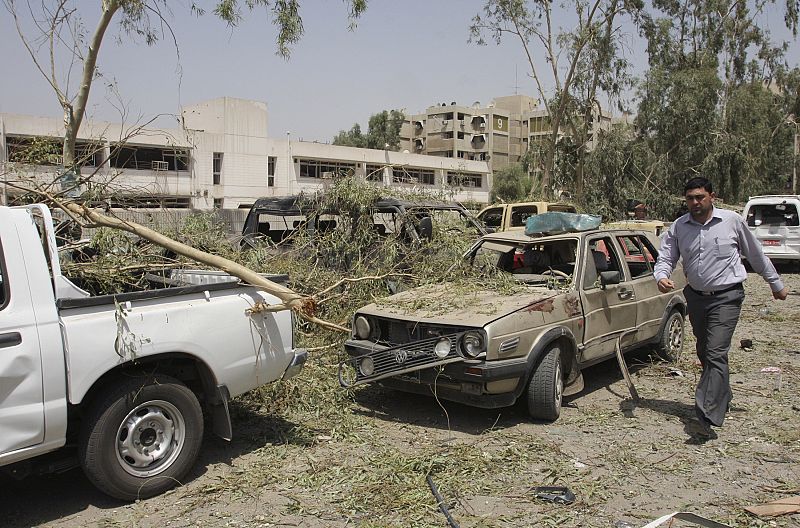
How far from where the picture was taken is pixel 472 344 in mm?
5137

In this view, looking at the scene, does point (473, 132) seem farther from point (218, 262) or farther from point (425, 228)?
point (218, 262)

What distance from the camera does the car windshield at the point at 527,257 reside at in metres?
6.69

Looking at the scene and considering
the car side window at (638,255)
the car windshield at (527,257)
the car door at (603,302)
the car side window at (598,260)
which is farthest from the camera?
the car side window at (638,255)

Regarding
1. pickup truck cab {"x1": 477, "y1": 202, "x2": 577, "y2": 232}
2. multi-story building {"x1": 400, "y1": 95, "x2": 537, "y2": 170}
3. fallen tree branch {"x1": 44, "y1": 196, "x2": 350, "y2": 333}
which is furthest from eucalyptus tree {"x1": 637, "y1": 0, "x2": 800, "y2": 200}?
multi-story building {"x1": 400, "y1": 95, "x2": 537, "y2": 170}

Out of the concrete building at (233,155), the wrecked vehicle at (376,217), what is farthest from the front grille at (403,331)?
the concrete building at (233,155)

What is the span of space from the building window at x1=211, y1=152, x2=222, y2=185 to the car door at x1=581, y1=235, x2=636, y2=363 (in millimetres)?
40682

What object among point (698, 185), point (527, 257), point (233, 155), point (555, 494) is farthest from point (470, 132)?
point (555, 494)

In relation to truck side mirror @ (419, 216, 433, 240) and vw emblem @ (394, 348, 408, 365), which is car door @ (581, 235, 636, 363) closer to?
vw emblem @ (394, 348, 408, 365)

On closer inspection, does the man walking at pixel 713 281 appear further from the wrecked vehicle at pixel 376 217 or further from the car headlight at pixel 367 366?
the wrecked vehicle at pixel 376 217

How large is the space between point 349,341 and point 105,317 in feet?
7.92

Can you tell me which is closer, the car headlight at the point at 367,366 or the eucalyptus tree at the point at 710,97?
the car headlight at the point at 367,366

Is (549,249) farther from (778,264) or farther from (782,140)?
(782,140)

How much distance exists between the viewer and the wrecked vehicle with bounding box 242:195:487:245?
7.90 metres

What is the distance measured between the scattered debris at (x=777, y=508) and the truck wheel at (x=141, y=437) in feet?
11.4
